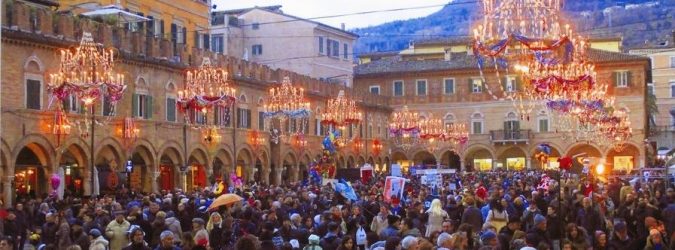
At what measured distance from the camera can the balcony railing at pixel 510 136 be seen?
61312mm

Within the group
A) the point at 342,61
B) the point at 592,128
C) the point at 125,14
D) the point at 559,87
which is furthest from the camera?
the point at 342,61

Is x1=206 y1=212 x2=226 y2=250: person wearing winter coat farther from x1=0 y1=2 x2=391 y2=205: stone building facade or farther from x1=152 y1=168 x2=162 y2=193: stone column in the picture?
x1=152 y1=168 x2=162 y2=193: stone column

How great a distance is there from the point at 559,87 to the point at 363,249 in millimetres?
12458

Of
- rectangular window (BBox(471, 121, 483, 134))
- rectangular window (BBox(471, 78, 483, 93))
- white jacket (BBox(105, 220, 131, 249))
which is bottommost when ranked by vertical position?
white jacket (BBox(105, 220, 131, 249))

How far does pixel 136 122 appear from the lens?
35.0m

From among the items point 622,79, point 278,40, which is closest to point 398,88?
point 278,40

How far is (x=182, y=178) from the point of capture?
38500 millimetres

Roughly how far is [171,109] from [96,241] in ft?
87.9

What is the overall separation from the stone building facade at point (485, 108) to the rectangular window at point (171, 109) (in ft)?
76.9

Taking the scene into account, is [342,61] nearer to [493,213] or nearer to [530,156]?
[530,156]

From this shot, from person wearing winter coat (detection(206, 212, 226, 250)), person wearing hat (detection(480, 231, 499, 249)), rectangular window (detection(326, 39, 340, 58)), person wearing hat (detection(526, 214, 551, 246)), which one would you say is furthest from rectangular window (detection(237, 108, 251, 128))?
person wearing hat (detection(480, 231, 499, 249))

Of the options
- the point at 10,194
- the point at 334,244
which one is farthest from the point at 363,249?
the point at 10,194

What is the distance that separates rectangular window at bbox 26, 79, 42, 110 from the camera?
29.6m

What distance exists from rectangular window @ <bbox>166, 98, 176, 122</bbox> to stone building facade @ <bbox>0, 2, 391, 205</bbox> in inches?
2.0
